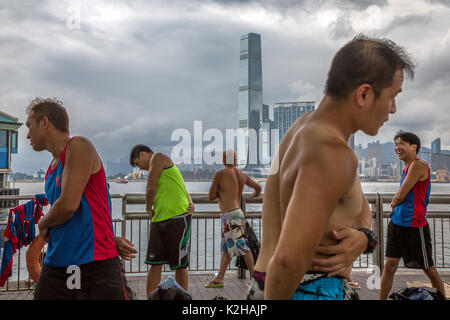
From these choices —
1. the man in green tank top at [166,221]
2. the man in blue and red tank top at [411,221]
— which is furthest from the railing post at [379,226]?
the man in green tank top at [166,221]

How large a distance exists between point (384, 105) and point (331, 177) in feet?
1.20

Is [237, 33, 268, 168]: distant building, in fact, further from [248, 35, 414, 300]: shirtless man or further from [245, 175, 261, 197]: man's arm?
[248, 35, 414, 300]: shirtless man

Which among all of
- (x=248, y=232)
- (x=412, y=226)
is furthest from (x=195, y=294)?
(x=412, y=226)

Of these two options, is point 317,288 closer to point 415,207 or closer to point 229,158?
point 415,207

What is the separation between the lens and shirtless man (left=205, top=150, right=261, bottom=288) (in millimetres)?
5582

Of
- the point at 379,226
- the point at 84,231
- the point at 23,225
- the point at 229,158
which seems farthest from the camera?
the point at 379,226

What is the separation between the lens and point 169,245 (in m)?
4.43

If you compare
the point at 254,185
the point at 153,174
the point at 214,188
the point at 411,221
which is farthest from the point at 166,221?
the point at 411,221

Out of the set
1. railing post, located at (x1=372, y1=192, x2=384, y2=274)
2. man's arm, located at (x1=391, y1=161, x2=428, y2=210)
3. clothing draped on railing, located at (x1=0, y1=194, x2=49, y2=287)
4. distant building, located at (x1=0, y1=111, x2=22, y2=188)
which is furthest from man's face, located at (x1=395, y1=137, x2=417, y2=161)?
distant building, located at (x1=0, y1=111, x2=22, y2=188)

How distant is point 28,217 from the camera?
11.5ft

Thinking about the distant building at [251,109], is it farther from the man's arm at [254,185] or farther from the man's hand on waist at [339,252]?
the man's hand on waist at [339,252]

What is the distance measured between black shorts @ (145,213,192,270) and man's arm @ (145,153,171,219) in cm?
29
